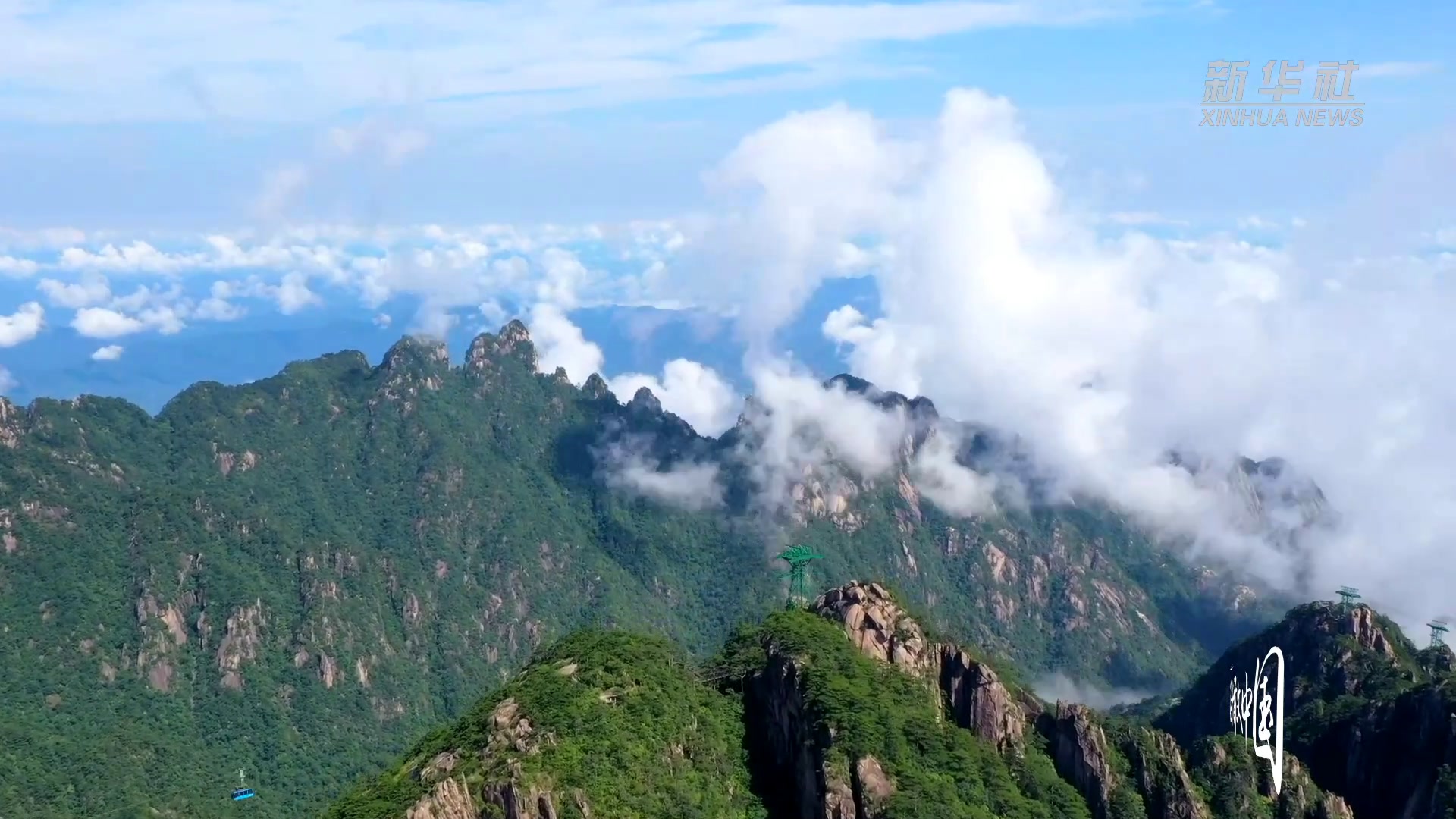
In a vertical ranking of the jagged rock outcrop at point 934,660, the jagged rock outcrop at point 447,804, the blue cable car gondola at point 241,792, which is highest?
the jagged rock outcrop at point 934,660

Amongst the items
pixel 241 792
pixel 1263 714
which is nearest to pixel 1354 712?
pixel 1263 714

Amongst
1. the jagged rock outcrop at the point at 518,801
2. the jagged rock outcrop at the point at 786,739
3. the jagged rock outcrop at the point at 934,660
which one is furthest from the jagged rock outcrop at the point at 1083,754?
the jagged rock outcrop at the point at 518,801

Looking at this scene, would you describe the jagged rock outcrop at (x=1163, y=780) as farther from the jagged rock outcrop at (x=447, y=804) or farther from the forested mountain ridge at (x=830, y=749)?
the jagged rock outcrop at (x=447, y=804)

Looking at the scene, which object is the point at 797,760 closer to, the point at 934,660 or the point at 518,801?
the point at 934,660

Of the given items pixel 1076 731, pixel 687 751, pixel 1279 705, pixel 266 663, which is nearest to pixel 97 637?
pixel 266 663

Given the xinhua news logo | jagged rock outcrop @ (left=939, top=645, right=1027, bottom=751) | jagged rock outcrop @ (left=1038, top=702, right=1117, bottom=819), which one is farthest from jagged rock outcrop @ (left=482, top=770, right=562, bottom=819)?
the xinhua news logo

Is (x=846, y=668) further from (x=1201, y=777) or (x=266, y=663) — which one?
(x=266, y=663)

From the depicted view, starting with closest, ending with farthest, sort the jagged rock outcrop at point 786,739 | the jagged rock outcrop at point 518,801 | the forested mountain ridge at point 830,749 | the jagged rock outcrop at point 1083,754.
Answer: the jagged rock outcrop at point 518,801
the forested mountain ridge at point 830,749
the jagged rock outcrop at point 786,739
the jagged rock outcrop at point 1083,754
